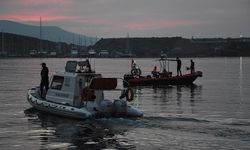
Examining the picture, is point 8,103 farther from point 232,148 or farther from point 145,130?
point 232,148

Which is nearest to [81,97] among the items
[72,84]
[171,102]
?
[72,84]

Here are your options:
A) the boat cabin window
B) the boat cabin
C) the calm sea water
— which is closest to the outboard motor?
the calm sea water

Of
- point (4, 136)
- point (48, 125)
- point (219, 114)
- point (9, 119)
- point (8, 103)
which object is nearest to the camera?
point (4, 136)

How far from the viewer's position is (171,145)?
17047mm

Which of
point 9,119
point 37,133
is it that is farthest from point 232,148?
point 9,119

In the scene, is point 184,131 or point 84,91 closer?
point 184,131

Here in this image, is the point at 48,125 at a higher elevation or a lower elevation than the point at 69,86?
lower

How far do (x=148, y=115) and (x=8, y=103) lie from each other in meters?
11.1

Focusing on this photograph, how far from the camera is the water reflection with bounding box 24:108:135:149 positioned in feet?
56.7

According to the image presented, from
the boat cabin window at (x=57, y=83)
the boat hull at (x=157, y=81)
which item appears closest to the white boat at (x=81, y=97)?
the boat cabin window at (x=57, y=83)

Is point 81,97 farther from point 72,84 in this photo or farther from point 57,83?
point 57,83

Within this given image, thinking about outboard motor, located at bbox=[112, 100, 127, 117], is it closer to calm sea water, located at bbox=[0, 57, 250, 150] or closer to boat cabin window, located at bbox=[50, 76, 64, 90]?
calm sea water, located at bbox=[0, 57, 250, 150]

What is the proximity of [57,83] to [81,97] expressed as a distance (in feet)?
7.56

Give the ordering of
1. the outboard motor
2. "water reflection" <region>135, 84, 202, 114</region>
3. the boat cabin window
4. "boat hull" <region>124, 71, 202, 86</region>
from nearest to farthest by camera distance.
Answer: the outboard motor < the boat cabin window < "water reflection" <region>135, 84, 202, 114</region> < "boat hull" <region>124, 71, 202, 86</region>
